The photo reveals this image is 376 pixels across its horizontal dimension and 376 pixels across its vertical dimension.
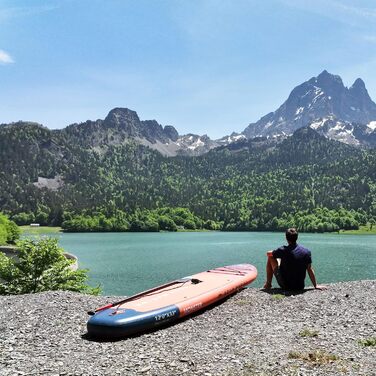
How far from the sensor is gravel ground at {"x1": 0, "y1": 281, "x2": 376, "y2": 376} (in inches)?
459

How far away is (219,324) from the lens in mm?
16578

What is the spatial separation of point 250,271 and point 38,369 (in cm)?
1556

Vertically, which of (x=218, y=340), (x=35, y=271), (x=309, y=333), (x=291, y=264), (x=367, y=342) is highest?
(x=291, y=264)

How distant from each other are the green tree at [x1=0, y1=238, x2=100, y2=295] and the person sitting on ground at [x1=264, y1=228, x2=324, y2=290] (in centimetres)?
1386

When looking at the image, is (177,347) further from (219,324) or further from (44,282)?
(44,282)

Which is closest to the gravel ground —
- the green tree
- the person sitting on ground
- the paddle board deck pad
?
the paddle board deck pad

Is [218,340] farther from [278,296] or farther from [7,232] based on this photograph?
[7,232]

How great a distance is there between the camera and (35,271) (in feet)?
89.8

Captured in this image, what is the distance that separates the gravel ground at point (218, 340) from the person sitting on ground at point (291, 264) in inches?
39.5

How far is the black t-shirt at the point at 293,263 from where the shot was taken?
2052 centimetres

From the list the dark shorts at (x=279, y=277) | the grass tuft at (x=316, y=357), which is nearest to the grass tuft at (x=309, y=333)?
the grass tuft at (x=316, y=357)

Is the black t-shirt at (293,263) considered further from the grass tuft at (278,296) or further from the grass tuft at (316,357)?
the grass tuft at (316,357)

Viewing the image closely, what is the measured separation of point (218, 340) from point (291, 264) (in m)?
7.71

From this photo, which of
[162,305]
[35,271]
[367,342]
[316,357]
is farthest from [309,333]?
[35,271]
